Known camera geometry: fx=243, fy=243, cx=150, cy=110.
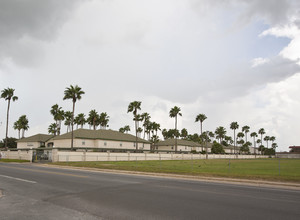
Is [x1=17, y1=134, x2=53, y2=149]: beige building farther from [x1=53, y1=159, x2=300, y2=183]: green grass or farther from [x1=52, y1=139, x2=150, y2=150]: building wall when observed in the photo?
[x1=53, y1=159, x2=300, y2=183]: green grass

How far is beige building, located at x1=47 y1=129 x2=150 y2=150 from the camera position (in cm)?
6312

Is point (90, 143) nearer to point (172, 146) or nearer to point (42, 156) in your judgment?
point (42, 156)

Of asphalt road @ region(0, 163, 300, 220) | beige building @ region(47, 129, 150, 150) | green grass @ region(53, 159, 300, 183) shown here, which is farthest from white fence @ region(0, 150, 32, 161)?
asphalt road @ region(0, 163, 300, 220)

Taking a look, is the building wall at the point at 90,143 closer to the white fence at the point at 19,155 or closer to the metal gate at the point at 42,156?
the white fence at the point at 19,155

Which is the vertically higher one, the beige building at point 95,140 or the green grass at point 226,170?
the beige building at point 95,140

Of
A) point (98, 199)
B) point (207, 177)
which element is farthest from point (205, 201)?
point (207, 177)

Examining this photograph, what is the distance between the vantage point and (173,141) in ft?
340

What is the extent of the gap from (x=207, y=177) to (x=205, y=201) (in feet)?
32.1

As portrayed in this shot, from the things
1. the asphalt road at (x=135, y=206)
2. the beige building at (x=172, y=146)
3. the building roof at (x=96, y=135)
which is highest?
the building roof at (x=96, y=135)

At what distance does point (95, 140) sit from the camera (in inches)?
2603

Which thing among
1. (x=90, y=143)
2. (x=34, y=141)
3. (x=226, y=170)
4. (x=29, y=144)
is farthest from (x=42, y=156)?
(x=29, y=144)

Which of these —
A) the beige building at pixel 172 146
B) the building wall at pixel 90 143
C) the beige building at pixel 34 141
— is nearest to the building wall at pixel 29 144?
the beige building at pixel 34 141

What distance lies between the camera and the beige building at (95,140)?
207ft

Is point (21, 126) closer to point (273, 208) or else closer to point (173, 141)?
point (173, 141)
